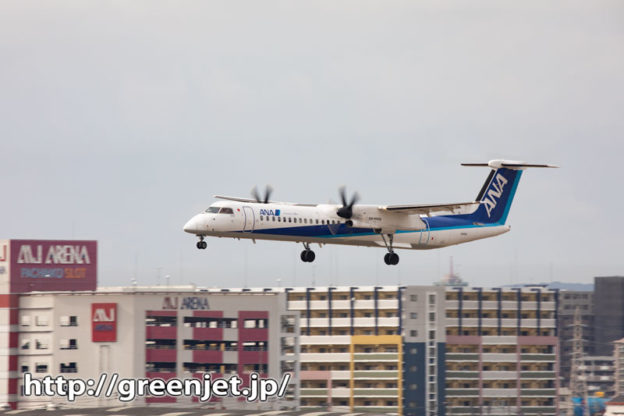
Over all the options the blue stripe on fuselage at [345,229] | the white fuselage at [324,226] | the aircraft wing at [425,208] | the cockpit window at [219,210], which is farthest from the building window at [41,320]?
the aircraft wing at [425,208]

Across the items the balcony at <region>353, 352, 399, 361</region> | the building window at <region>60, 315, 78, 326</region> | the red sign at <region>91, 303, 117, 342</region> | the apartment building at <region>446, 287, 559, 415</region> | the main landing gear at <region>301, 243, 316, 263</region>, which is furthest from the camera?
the apartment building at <region>446, 287, 559, 415</region>

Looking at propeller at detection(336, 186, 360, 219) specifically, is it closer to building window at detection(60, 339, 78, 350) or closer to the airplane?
the airplane

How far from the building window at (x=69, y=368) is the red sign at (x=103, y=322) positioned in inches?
135

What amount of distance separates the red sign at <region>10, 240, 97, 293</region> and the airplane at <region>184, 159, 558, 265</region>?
2529 inches

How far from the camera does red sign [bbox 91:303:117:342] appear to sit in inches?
4409

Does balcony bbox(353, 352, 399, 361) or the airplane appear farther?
balcony bbox(353, 352, 399, 361)

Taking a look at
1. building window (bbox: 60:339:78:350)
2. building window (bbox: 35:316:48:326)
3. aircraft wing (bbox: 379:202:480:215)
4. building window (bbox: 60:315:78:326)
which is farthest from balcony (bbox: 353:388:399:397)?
aircraft wing (bbox: 379:202:480:215)

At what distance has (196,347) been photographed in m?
110

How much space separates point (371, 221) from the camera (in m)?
64.5

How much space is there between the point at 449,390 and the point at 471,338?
8.72 meters

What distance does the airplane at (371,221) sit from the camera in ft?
198

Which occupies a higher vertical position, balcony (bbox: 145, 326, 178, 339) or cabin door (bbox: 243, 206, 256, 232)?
cabin door (bbox: 243, 206, 256, 232)

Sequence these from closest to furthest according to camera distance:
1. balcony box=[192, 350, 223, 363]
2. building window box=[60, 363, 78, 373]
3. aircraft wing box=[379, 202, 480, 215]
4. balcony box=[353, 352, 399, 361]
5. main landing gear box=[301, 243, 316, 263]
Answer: aircraft wing box=[379, 202, 480, 215], main landing gear box=[301, 243, 316, 263], balcony box=[192, 350, 223, 363], building window box=[60, 363, 78, 373], balcony box=[353, 352, 399, 361]

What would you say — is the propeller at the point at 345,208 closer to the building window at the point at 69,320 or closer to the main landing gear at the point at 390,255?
the main landing gear at the point at 390,255
